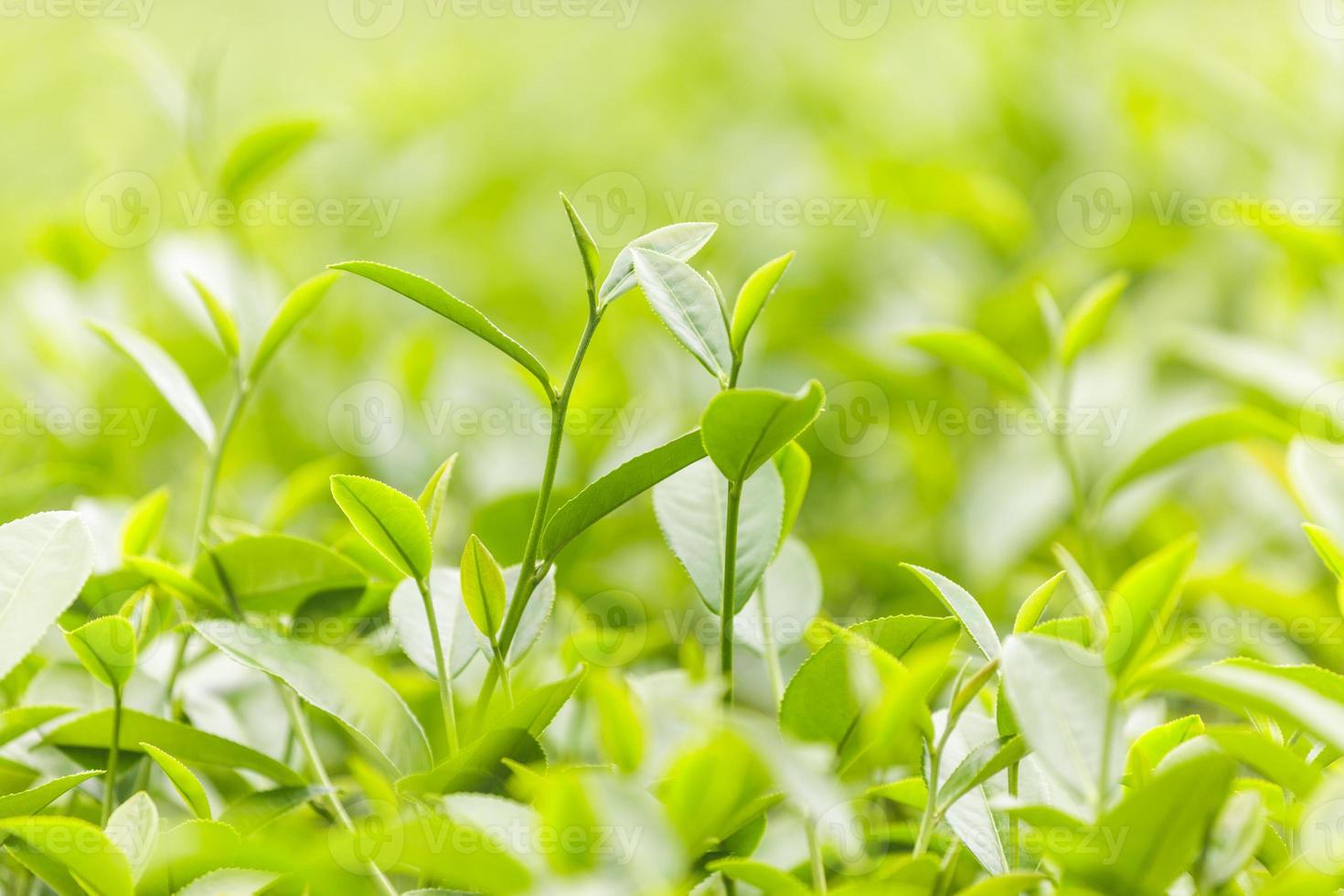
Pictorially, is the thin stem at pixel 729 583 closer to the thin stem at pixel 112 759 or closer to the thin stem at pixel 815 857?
the thin stem at pixel 815 857

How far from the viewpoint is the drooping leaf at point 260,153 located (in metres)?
0.81

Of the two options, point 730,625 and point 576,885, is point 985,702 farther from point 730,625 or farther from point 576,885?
point 576,885

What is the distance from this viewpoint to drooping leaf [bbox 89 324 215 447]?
658mm

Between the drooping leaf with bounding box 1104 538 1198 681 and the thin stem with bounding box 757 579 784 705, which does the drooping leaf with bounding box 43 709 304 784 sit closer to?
the thin stem with bounding box 757 579 784 705

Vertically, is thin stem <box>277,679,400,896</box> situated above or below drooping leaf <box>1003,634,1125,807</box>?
below

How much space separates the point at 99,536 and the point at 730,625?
39cm

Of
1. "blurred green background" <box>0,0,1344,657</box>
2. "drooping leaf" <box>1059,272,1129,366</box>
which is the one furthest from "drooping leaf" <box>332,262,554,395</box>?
"drooping leaf" <box>1059,272,1129,366</box>

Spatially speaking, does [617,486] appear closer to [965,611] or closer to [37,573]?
[965,611]

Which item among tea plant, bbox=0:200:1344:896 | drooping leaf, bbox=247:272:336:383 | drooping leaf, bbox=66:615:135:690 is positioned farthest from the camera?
drooping leaf, bbox=247:272:336:383

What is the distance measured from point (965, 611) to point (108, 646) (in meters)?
0.37

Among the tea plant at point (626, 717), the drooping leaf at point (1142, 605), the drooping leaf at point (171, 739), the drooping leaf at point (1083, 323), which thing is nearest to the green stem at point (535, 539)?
the tea plant at point (626, 717)

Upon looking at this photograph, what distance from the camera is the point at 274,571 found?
1.94ft

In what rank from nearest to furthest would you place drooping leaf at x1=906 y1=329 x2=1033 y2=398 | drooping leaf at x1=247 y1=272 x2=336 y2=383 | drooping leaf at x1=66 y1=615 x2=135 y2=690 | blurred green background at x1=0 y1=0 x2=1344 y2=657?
drooping leaf at x1=66 y1=615 x2=135 y2=690
drooping leaf at x1=247 y1=272 x2=336 y2=383
drooping leaf at x1=906 y1=329 x2=1033 y2=398
blurred green background at x1=0 y1=0 x2=1344 y2=657

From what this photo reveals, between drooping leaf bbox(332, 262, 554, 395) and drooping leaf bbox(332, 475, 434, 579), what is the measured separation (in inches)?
2.9
